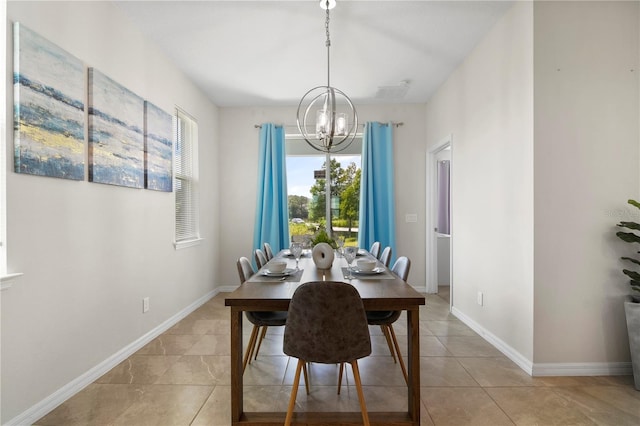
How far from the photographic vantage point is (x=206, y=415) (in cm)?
191

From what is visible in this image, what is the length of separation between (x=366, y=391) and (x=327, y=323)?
2.81 feet

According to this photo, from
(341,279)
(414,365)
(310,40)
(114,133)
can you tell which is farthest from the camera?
(310,40)

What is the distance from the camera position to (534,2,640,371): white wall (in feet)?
7.73

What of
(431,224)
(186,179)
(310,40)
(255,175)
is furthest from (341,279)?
(255,175)

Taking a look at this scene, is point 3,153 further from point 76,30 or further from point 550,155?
point 550,155

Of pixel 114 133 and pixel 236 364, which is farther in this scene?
pixel 114 133

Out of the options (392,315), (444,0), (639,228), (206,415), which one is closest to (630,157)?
(639,228)

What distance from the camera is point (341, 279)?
2.10 metres

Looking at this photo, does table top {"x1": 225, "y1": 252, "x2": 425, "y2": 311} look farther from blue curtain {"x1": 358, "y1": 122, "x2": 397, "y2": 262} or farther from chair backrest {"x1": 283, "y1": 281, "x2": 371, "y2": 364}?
blue curtain {"x1": 358, "y1": 122, "x2": 397, "y2": 262}

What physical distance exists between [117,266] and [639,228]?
3634 mm

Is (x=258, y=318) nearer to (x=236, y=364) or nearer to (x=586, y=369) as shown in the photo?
(x=236, y=364)

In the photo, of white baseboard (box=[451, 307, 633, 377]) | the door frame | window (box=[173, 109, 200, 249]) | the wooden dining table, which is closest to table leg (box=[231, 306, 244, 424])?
the wooden dining table

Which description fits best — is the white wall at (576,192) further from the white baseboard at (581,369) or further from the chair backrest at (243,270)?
the chair backrest at (243,270)

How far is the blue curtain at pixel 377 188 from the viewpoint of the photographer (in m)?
4.80
